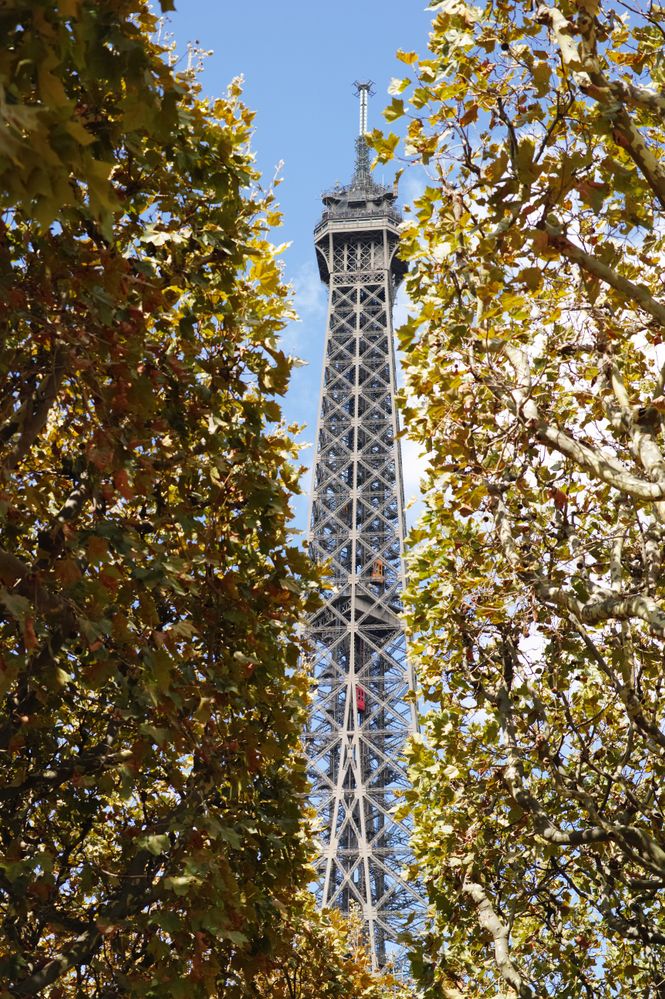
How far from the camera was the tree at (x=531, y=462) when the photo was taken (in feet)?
16.8

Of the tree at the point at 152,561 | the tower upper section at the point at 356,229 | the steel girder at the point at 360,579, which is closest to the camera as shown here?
the tree at the point at 152,561

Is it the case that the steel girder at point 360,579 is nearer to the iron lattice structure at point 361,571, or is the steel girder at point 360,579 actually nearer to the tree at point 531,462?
the iron lattice structure at point 361,571

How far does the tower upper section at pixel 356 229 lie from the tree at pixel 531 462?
149 ft

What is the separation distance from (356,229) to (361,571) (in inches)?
723

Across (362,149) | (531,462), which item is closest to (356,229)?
(362,149)

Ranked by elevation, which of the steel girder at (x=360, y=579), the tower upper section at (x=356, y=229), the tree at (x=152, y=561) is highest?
the tower upper section at (x=356, y=229)

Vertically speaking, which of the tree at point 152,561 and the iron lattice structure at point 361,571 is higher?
the iron lattice structure at point 361,571

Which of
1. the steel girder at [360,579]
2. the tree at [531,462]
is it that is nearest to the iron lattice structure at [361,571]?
the steel girder at [360,579]

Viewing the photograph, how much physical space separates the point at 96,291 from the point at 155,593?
2.01 m

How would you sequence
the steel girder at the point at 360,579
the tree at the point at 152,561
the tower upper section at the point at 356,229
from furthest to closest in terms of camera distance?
the tower upper section at the point at 356,229 < the steel girder at the point at 360,579 < the tree at the point at 152,561

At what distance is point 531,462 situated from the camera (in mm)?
6578

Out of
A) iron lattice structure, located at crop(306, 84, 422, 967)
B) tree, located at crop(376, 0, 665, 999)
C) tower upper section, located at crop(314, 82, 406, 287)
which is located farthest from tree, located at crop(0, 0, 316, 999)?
tower upper section, located at crop(314, 82, 406, 287)

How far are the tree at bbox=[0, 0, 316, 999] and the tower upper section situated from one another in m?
46.9

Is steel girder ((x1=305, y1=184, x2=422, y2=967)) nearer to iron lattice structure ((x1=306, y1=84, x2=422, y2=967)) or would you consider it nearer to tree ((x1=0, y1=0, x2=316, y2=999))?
iron lattice structure ((x1=306, y1=84, x2=422, y2=967))
